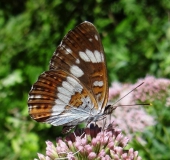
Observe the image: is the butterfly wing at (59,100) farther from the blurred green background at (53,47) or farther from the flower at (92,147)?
the blurred green background at (53,47)

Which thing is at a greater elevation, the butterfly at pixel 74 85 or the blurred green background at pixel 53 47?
the blurred green background at pixel 53 47

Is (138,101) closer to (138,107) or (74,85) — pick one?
(138,107)

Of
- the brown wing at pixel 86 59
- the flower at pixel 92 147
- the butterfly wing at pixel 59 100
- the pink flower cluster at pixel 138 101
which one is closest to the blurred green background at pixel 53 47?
the pink flower cluster at pixel 138 101

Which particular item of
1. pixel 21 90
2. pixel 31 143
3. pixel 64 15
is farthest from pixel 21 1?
pixel 31 143

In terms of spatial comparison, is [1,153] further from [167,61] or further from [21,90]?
[167,61]

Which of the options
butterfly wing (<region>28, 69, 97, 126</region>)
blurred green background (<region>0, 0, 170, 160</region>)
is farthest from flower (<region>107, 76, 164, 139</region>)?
butterfly wing (<region>28, 69, 97, 126</region>)

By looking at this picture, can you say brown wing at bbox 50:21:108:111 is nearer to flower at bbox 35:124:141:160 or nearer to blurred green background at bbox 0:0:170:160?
flower at bbox 35:124:141:160

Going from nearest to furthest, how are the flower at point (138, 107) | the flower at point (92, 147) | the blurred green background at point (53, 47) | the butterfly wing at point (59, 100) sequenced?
1. the flower at point (92, 147)
2. the butterfly wing at point (59, 100)
3. the flower at point (138, 107)
4. the blurred green background at point (53, 47)
